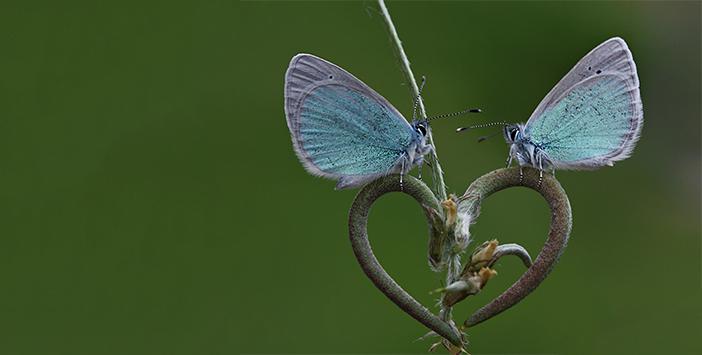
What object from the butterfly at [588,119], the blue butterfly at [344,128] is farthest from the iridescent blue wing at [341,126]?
the butterfly at [588,119]

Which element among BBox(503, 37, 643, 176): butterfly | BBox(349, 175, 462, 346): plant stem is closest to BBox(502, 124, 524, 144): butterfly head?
BBox(503, 37, 643, 176): butterfly

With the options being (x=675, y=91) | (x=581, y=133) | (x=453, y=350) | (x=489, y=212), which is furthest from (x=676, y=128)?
(x=453, y=350)

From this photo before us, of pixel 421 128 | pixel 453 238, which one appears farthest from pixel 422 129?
pixel 453 238

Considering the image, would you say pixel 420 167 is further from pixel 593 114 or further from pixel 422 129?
pixel 593 114

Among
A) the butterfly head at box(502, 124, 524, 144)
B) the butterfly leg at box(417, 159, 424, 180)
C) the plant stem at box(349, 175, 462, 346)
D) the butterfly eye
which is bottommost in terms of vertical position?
the plant stem at box(349, 175, 462, 346)

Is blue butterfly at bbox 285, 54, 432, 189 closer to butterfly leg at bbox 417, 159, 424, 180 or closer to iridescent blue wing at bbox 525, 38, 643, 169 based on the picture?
butterfly leg at bbox 417, 159, 424, 180

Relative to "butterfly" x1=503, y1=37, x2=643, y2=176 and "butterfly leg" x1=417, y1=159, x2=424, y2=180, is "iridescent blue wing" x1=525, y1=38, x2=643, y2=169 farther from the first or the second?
"butterfly leg" x1=417, y1=159, x2=424, y2=180

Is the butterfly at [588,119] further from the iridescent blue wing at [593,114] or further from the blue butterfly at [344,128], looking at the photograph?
the blue butterfly at [344,128]

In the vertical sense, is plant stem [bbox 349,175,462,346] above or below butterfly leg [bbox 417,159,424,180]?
below
